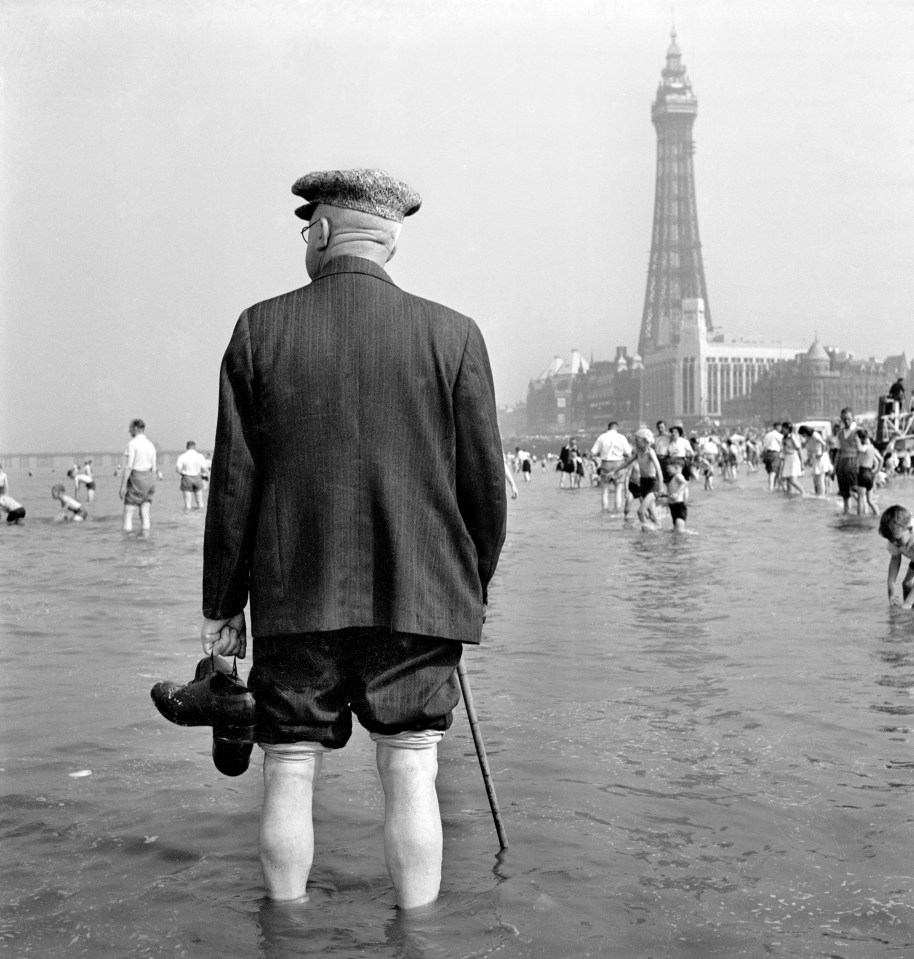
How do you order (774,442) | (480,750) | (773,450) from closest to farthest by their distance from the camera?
1. (480,750)
2. (774,442)
3. (773,450)

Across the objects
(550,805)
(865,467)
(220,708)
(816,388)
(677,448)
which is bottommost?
(550,805)

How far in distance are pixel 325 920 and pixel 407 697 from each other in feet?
2.01

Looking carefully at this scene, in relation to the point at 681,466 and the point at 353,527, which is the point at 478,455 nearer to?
the point at 353,527

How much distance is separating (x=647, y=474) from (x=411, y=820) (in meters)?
14.0

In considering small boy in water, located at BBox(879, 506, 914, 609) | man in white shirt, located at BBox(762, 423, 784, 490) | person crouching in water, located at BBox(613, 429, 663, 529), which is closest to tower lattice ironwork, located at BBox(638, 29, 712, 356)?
man in white shirt, located at BBox(762, 423, 784, 490)

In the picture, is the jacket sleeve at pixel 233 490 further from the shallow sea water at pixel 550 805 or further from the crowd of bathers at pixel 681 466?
the crowd of bathers at pixel 681 466

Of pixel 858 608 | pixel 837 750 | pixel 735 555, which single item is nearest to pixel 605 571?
pixel 735 555

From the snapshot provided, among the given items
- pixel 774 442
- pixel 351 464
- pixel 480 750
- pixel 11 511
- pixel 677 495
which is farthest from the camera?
pixel 774 442

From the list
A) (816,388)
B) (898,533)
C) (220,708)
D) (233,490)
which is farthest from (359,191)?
(816,388)

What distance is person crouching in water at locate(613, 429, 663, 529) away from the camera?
53.4 feet

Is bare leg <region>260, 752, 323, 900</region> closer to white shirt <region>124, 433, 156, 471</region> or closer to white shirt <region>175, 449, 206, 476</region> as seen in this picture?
white shirt <region>124, 433, 156, 471</region>

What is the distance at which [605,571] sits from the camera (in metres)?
11.4

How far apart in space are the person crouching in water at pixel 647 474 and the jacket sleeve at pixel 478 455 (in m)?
13.2

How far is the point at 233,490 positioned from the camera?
287 cm
